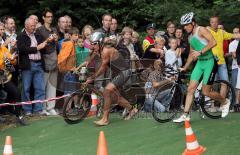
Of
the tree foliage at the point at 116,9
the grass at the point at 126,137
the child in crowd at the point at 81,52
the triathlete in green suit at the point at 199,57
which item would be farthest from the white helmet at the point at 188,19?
the tree foliage at the point at 116,9

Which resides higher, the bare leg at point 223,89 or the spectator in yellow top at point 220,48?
the spectator in yellow top at point 220,48

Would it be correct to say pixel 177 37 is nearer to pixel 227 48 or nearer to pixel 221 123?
pixel 227 48

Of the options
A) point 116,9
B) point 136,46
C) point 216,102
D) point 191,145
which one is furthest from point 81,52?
point 116,9

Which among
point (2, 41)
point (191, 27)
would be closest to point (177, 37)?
point (191, 27)

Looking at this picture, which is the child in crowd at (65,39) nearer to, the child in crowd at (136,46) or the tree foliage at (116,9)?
the child in crowd at (136,46)

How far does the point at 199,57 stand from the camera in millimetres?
10945

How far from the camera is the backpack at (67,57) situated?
1287cm

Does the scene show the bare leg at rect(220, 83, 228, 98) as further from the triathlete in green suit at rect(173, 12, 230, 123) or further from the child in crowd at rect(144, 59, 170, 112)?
the child in crowd at rect(144, 59, 170, 112)

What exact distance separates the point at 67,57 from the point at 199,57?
3.63m

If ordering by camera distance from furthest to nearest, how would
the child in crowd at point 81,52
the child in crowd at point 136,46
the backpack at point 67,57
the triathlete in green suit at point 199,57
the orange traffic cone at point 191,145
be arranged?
1. the child in crowd at point 136,46
2. the backpack at point 67,57
3. the child in crowd at point 81,52
4. the triathlete in green suit at point 199,57
5. the orange traffic cone at point 191,145

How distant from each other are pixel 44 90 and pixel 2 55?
1630mm

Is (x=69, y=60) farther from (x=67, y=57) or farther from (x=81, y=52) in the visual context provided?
(x=81, y=52)

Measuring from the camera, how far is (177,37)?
46.3ft

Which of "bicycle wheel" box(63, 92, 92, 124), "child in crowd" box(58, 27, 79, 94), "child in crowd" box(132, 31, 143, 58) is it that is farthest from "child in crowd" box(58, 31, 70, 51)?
"bicycle wheel" box(63, 92, 92, 124)
